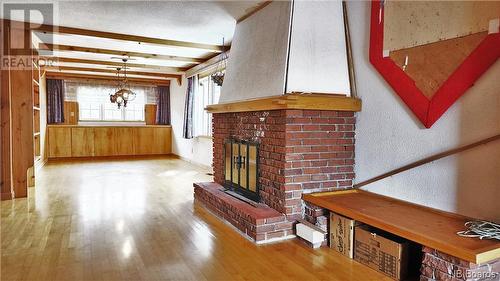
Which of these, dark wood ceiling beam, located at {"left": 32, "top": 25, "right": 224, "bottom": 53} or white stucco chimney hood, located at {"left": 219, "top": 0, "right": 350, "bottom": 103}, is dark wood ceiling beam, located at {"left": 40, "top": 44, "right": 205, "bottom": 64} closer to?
dark wood ceiling beam, located at {"left": 32, "top": 25, "right": 224, "bottom": 53}

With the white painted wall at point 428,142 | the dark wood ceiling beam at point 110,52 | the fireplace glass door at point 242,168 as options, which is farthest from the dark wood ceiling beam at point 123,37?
the white painted wall at point 428,142

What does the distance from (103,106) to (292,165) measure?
8.08 m

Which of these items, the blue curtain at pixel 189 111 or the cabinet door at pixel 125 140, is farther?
the cabinet door at pixel 125 140

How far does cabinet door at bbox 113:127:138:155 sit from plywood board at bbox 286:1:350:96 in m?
7.46

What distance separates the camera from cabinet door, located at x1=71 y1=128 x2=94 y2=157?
910 centimetres

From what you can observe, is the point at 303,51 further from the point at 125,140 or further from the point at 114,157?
the point at 125,140

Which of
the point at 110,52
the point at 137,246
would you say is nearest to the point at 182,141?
the point at 110,52

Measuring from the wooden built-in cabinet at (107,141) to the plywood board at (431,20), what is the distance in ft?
26.2

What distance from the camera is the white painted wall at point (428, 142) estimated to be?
2.29m

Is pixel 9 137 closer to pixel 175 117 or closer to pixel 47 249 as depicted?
pixel 47 249

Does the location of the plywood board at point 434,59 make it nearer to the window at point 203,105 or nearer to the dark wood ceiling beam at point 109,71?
the window at point 203,105

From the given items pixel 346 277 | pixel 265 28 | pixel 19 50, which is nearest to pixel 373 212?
pixel 346 277

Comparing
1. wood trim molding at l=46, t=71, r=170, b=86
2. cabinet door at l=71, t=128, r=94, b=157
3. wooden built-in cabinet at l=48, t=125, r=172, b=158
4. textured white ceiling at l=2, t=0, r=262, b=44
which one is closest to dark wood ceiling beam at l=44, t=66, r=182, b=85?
wood trim molding at l=46, t=71, r=170, b=86

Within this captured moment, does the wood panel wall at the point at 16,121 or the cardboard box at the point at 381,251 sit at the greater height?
the wood panel wall at the point at 16,121
